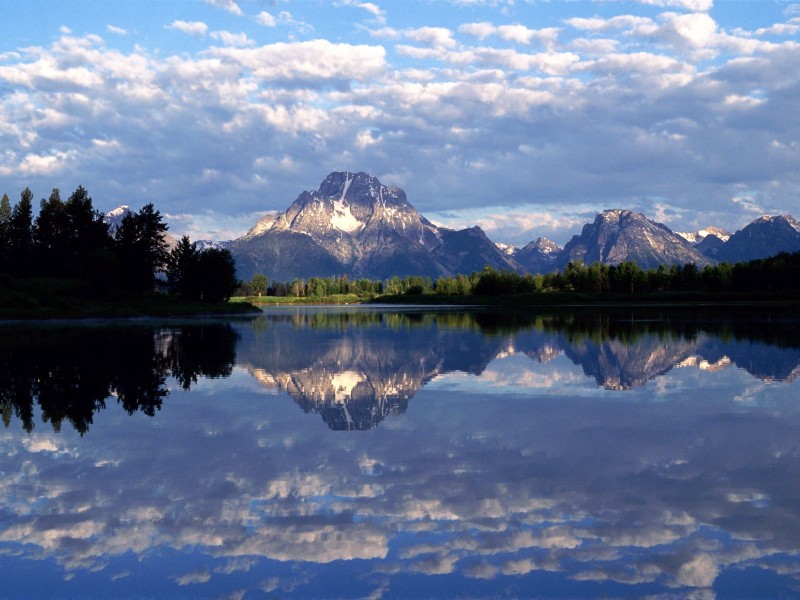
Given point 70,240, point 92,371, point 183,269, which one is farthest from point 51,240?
point 92,371

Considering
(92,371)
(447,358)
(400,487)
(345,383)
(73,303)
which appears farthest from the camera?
(73,303)

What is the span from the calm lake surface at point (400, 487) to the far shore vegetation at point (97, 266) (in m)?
86.3

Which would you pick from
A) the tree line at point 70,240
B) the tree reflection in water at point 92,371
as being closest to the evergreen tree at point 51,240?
the tree line at point 70,240

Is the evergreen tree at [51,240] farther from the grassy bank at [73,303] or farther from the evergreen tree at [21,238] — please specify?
the grassy bank at [73,303]

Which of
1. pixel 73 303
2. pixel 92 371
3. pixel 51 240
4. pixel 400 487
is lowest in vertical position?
pixel 400 487

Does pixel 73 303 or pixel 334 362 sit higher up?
pixel 73 303

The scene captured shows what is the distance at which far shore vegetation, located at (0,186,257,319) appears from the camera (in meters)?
110

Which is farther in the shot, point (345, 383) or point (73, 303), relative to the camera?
point (73, 303)

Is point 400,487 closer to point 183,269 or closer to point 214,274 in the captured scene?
point 214,274

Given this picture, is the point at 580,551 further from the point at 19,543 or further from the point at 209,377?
the point at 209,377

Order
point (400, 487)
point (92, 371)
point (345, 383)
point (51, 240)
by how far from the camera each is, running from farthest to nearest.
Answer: point (51, 240), point (92, 371), point (345, 383), point (400, 487)

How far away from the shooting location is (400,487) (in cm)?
1440

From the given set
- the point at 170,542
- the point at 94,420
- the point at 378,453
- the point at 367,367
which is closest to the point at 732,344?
the point at 367,367

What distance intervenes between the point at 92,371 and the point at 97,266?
85440 mm
